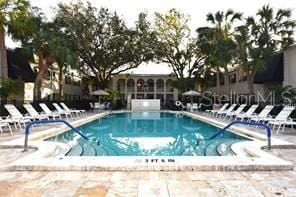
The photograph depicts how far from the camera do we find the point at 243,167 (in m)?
5.79

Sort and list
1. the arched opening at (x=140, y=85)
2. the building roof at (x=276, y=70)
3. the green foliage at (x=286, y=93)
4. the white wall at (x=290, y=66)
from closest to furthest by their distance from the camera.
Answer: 1. the green foliage at (x=286, y=93)
2. the white wall at (x=290, y=66)
3. the building roof at (x=276, y=70)
4. the arched opening at (x=140, y=85)

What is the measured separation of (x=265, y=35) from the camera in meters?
22.0

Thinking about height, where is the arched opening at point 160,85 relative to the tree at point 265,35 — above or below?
below

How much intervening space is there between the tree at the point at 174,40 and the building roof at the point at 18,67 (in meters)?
11.7

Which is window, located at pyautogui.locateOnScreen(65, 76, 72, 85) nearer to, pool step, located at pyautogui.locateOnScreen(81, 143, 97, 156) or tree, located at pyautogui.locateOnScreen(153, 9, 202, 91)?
tree, located at pyautogui.locateOnScreen(153, 9, 202, 91)

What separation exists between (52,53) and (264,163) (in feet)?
56.3

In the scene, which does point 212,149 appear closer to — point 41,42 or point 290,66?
point 41,42

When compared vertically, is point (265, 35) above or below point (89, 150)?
above

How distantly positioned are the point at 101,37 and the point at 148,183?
25.5m

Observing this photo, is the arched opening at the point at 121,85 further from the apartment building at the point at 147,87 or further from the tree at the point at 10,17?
the tree at the point at 10,17

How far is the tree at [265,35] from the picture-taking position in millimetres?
21609

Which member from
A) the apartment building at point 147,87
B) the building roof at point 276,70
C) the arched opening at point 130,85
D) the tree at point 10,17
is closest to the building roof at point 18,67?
the tree at point 10,17

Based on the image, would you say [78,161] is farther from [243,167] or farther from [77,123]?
[77,123]

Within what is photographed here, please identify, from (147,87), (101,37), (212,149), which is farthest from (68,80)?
(212,149)
